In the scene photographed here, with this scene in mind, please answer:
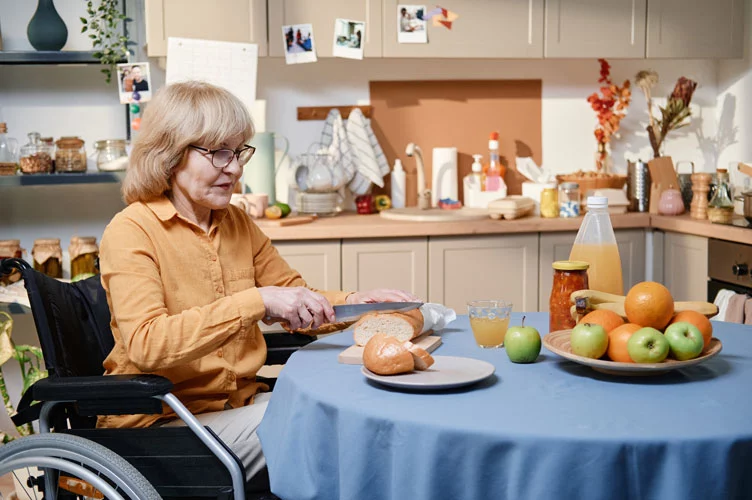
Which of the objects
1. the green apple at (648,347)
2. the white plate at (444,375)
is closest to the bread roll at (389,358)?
the white plate at (444,375)

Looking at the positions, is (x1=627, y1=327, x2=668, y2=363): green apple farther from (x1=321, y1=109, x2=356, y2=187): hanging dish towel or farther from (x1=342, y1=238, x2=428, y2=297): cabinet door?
(x1=321, y1=109, x2=356, y2=187): hanging dish towel

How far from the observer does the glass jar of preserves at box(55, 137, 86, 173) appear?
11.9 feet

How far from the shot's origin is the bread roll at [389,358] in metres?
1.63

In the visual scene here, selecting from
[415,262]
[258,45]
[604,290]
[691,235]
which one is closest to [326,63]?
[258,45]

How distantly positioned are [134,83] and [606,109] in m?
2.08

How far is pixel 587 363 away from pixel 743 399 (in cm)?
26

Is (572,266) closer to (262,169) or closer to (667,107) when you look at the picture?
(262,169)

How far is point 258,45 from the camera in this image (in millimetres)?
3760

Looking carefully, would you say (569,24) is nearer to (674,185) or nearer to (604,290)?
(674,185)

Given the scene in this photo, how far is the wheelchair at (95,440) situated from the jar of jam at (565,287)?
0.71 meters

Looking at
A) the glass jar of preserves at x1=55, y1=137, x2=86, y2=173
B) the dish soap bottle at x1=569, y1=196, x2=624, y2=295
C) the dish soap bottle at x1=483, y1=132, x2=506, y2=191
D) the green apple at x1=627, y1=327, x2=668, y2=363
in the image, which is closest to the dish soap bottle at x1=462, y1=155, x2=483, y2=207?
the dish soap bottle at x1=483, y1=132, x2=506, y2=191

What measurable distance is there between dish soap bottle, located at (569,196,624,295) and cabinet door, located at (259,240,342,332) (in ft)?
5.74

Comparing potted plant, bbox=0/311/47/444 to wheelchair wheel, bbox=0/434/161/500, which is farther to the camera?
potted plant, bbox=0/311/47/444

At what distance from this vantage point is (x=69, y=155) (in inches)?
142
